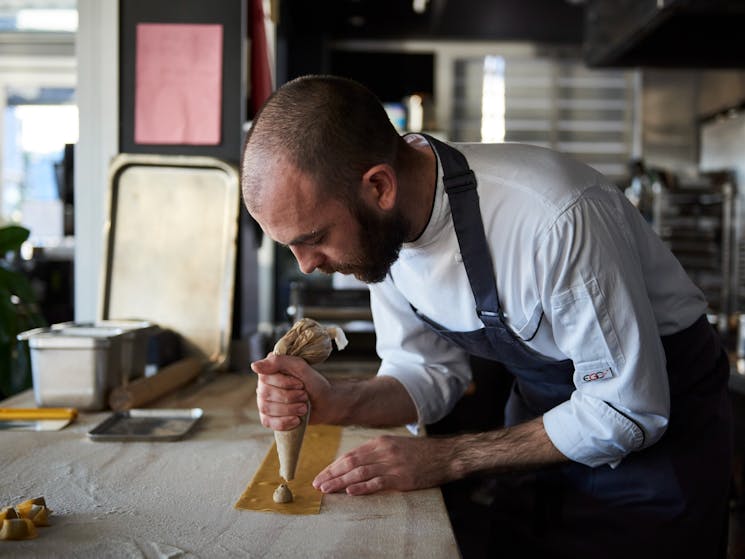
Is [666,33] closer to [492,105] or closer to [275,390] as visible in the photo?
[275,390]

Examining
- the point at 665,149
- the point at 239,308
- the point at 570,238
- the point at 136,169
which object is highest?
the point at 665,149

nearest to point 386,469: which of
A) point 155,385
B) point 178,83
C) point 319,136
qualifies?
point 319,136

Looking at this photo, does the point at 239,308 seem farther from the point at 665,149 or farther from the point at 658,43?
the point at 665,149

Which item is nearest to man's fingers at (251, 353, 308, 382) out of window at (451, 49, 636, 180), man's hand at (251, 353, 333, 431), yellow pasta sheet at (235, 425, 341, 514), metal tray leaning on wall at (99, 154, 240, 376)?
man's hand at (251, 353, 333, 431)

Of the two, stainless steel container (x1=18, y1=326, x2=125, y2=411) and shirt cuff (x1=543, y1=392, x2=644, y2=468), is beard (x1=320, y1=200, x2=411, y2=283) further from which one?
stainless steel container (x1=18, y1=326, x2=125, y2=411)

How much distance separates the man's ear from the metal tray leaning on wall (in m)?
1.03

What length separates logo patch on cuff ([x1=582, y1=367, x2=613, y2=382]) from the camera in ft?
4.31

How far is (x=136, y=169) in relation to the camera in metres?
2.36

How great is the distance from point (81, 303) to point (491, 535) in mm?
1493

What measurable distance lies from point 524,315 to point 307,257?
1.34ft

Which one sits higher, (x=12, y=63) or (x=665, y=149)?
(x=12, y=63)

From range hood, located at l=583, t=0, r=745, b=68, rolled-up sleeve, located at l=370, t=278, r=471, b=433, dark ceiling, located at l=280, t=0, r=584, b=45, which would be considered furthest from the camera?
dark ceiling, located at l=280, t=0, r=584, b=45

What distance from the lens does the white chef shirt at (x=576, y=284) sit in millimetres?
1290

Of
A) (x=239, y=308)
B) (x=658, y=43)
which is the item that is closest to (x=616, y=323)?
(x=239, y=308)
